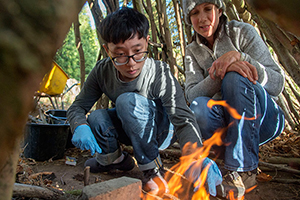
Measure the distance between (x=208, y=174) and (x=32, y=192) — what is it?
35.4 inches

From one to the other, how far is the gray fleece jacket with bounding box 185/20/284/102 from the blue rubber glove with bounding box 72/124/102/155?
84cm

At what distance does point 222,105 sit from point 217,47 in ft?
1.71

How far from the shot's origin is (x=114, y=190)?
2.93 feet

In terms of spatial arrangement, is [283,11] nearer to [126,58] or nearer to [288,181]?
[126,58]

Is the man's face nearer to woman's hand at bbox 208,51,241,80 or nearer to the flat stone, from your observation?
woman's hand at bbox 208,51,241,80

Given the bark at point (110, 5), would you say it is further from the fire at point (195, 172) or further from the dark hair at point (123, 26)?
the fire at point (195, 172)

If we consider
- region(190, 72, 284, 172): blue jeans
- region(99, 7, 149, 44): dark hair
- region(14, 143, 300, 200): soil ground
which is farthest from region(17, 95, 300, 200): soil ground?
region(99, 7, 149, 44): dark hair

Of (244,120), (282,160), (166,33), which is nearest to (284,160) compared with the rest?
(282,160)

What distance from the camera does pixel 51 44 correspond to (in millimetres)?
190

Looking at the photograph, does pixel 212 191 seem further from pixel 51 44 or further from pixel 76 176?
pixel 51 44

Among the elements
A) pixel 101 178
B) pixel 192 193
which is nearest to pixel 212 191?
pixel 192 193

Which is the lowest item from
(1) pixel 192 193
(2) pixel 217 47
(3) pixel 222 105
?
(1) pixel 192 193

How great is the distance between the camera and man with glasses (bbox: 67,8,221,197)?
4.81 ft

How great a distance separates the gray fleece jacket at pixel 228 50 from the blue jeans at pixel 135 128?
38 centimetres
